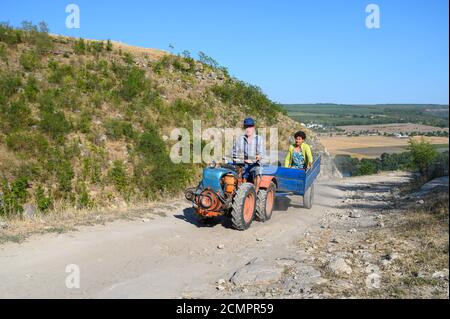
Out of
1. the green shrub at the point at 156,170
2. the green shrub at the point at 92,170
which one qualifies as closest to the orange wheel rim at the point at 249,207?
the green shrub at the point at 156,170

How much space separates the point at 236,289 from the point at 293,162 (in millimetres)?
6257

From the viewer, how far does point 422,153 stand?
68.6ft

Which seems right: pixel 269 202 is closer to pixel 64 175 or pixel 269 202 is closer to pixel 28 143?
pixel 64 175

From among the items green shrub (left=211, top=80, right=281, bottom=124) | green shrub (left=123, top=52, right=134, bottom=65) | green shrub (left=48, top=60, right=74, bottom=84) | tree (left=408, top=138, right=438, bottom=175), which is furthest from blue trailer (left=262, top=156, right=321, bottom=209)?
green shrub (left=123, top=52, right=134, bottom=65)

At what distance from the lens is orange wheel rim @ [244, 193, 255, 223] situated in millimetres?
8500

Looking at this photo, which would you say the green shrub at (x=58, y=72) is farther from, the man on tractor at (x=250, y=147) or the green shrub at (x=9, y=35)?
the man on tractor at (x=250, y=147)

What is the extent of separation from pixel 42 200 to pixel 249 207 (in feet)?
25.6

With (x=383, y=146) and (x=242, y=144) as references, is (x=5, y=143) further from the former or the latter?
(x=383, y=146)

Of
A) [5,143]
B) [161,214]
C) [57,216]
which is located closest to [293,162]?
[161,214]

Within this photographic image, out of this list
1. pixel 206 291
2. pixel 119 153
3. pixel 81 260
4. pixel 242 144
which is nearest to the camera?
pixel 206 291

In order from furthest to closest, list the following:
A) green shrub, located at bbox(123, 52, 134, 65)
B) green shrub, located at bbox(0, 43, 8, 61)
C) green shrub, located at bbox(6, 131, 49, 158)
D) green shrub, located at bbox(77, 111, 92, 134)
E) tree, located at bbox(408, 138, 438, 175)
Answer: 1. green shrub, located at bbox(123, 52, 134, 65)
2. tree, located at bbox(408, 138, 438, 175)
3. green shrub, located at bbox(0, 43, 8, 61)
4. green shrub, located at bbox(77, 111, 92, 134)
5. green shrub, located at bbox(6, 131, 49, 158)

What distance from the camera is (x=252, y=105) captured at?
24.2 metres

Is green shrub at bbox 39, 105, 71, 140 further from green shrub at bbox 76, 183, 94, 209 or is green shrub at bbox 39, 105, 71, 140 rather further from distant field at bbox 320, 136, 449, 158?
distant field at bbox 320, 136, 449, 158

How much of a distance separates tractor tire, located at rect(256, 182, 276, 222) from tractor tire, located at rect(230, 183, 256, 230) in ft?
0.94
